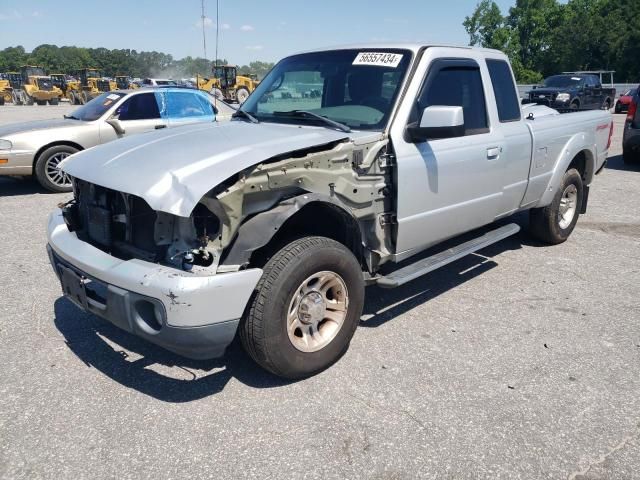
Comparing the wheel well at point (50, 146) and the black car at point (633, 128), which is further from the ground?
the black car at point (633, 128)

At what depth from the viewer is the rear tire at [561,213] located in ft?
18.5

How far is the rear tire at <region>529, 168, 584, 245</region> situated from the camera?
563 centimetres

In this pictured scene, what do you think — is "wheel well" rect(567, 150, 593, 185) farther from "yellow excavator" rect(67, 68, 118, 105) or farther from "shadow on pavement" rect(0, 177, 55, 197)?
"yellow excavator" rect(67, 68, 118, 105)

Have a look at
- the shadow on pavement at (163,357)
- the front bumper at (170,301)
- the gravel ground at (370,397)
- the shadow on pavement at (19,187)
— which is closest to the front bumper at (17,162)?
the shadow on pavement at (19,187)

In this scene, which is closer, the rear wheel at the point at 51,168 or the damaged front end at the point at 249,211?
the damaged front end at the point at 249,211

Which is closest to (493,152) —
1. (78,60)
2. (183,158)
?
(183,158)

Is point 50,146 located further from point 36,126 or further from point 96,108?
point 96,108

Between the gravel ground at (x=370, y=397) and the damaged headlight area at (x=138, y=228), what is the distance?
83 cm

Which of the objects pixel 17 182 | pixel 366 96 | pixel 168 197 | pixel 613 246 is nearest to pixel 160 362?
pixel 168 197

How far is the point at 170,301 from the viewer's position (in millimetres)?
2582

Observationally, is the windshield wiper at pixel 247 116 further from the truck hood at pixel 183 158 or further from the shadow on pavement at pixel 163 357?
the shadow on pavement at pixel 163 357

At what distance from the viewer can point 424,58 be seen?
3.88 metres

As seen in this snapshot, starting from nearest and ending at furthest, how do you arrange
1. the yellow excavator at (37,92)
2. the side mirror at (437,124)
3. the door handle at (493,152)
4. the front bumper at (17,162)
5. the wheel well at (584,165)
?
1. the side mirror at (437,124)
2. the door handle at (493,152)
3. the wheel well at (584,165)
4. the front bumper at (17,162)
5. the yellow excavator at (37,92)

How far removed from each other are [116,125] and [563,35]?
6113 cm
